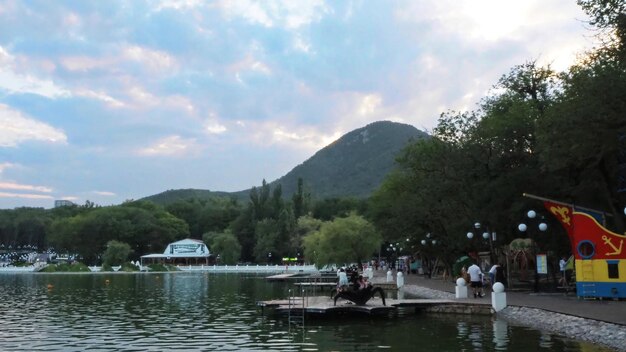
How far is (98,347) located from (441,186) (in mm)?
24391

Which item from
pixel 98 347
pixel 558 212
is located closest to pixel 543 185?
pixel 558 212

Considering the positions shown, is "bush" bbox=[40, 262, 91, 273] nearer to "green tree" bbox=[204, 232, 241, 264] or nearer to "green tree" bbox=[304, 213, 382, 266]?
"green tree" bbox=[204, 232, 241, 264]

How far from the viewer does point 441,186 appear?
36.4 metres

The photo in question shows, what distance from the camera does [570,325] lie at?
18.2 m

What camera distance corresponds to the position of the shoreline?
15812 millimetres

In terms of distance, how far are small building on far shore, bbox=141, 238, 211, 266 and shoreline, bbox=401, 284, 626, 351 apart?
296ft

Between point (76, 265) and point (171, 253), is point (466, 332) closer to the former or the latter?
point (76, 265)

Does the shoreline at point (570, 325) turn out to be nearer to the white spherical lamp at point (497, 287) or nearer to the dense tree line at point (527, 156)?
the white spherical lamp at point (497, 287)

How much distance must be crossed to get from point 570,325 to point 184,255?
94760 millimetres

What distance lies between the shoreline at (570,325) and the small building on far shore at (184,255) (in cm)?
9030

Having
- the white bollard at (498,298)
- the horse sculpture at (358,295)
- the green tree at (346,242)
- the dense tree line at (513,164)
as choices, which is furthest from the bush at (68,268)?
the white bollard at (498,298)

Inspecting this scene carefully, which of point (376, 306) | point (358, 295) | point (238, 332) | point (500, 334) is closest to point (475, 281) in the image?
point (376, 306)

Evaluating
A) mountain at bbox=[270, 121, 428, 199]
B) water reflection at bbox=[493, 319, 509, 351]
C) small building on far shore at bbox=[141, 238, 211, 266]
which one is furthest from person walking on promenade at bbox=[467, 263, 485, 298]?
mountain at bbox=[270, 121, 428, 199]

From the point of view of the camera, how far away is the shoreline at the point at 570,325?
51.9ft
